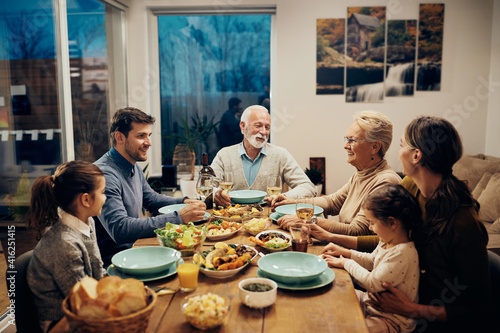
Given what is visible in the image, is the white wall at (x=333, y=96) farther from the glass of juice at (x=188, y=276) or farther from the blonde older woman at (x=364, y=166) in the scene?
the glass of juice at (x=188, y=276)

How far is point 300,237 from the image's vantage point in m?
1.64

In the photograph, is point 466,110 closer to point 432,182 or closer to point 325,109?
point 325,109

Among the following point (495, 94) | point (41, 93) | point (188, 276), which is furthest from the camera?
point (495, 94)

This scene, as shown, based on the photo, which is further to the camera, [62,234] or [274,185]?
[274,185]

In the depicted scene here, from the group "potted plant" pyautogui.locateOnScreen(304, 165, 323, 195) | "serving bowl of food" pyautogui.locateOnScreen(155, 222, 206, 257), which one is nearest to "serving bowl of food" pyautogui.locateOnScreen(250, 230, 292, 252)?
"serving bowl of food" pyautogui.locateOnScreen(155, 222, 206, 257)

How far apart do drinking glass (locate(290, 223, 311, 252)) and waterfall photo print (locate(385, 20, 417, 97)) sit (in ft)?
9.50

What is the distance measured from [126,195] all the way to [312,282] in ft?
4.16

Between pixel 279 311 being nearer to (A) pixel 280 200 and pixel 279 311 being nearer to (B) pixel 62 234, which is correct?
(B) pixel 62 234

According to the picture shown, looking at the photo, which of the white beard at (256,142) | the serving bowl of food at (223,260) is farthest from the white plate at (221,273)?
the white beard at (256,142)

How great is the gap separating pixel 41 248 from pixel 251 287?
758mm

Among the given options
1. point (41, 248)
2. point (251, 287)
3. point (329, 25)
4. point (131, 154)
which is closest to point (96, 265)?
point (41, 248)

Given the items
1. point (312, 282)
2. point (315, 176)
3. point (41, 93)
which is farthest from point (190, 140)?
point (312, 282)

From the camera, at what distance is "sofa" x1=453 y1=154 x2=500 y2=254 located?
3.10m

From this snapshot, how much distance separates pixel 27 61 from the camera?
2.89 m
